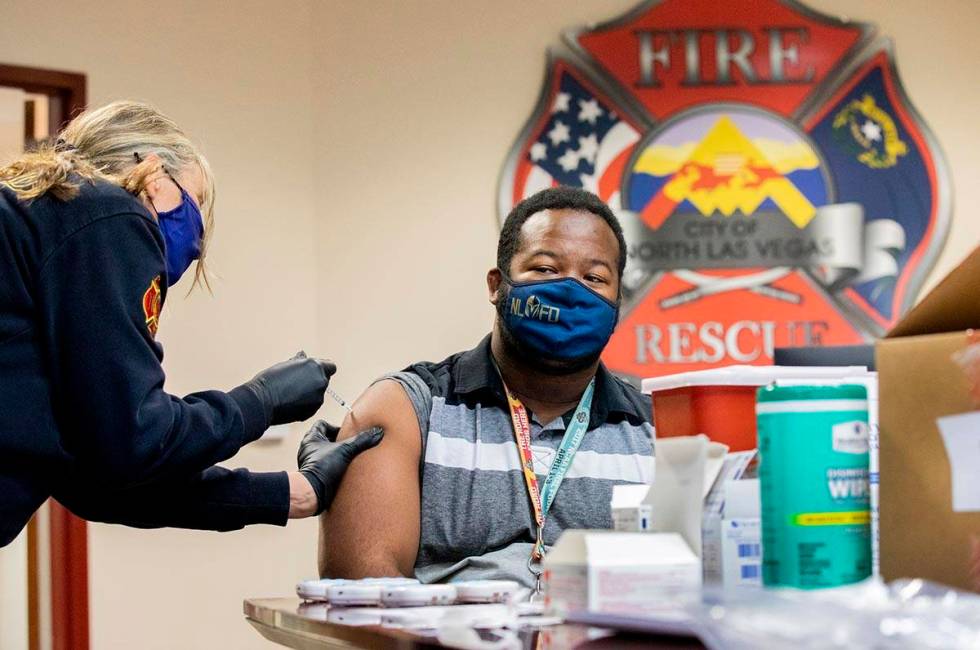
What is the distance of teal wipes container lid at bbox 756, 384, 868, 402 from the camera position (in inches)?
36.5

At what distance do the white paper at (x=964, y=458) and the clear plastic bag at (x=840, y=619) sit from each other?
121 mm

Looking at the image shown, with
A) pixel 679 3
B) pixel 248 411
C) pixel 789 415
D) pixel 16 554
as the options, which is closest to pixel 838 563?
pixel 789 415

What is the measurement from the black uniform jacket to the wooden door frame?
6.21 ft

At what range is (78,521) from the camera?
3.41m

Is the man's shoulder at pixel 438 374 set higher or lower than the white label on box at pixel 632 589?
higher

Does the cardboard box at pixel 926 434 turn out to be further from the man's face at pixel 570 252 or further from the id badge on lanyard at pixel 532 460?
the man's face at pixel 570 252

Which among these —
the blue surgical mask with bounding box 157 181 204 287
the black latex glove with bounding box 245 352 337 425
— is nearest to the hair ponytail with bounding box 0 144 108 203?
the blue surgical mask with bounding box 157 181 204 287

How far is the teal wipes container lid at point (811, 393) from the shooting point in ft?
3.04

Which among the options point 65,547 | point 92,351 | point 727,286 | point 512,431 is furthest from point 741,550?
point 65,547

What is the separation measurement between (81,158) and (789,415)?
3.98 ft

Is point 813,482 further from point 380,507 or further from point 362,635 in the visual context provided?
point 380,507

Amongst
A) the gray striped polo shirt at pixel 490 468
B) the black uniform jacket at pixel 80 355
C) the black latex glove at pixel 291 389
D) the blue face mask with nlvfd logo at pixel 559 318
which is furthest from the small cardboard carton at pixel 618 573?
the blue face mask with nlvfd logo at pixel 559 318

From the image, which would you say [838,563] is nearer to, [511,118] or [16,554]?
[511,118]

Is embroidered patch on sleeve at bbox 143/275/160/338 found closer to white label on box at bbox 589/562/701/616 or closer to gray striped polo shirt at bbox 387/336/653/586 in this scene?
gray striped polo shirt at bbox 387/336/653/586
